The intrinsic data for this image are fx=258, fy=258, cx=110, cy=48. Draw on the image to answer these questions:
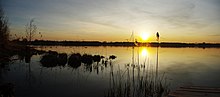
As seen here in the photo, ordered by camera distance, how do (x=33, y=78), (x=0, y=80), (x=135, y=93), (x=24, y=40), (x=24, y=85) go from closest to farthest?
1. (x=135, y=93)
2. (x=24, y=85)
3. (x=0, y=80)
4. (x=33, y=78)
5. (x=24, y=40)

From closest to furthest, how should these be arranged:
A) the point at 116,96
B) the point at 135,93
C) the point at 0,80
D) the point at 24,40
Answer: the point at 116,96 → the point at 135,93 → the point at 0,80 → the point at 24,40

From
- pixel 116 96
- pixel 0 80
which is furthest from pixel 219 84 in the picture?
pixel 0 80

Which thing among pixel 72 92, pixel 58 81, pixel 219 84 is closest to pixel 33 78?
pixel 58 81

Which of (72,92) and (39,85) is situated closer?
(72,92)

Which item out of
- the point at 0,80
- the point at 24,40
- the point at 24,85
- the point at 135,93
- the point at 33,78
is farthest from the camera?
the point at 24,40

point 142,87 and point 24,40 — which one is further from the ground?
point 24,40

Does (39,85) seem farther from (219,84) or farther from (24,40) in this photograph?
(24,40)

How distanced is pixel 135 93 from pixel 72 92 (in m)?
3.54

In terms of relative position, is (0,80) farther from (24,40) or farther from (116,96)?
(24,40)

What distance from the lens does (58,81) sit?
58.7 feet

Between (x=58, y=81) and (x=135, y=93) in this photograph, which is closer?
(x=135, y=93)

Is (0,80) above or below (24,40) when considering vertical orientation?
below

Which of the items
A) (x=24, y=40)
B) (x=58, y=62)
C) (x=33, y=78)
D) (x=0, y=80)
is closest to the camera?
(x=0, y=80)

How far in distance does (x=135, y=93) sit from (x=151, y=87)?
3.34ft
